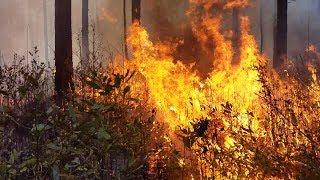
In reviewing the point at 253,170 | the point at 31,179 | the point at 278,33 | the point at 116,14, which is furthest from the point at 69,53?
the point at 116,14

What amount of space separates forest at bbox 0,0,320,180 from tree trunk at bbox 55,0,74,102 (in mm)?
23

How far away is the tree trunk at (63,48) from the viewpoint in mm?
9695

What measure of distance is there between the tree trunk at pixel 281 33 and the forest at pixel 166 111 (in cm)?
4

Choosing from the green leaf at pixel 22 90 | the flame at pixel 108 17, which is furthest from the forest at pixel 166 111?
the flame at pixel 108 17

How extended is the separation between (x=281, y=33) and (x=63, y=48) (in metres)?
7.83

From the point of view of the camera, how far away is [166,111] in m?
7.31

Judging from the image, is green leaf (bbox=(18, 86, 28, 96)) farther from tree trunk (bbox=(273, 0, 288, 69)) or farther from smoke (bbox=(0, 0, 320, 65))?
tree trunk (bbox=(273, 0, 288, 69))

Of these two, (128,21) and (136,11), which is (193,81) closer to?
(136,11)

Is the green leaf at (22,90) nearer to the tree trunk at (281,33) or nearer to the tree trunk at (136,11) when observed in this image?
the tree trunk at (281,33)

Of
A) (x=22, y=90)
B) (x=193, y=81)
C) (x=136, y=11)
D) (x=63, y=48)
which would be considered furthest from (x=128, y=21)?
(x=22, y=90)

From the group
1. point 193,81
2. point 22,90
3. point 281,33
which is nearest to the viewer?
point 22,90

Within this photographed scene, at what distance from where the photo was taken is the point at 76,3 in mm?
46812

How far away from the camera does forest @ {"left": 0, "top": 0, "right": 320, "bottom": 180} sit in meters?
4.49

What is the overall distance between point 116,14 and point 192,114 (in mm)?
26319
